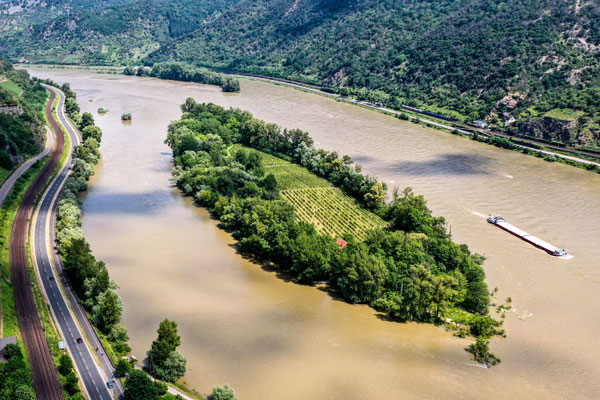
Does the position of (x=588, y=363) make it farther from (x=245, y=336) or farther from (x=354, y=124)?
(x=354, y=124)

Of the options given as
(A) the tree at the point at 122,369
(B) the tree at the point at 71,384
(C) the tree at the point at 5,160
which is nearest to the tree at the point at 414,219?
(A) the tree at the point at 122,369

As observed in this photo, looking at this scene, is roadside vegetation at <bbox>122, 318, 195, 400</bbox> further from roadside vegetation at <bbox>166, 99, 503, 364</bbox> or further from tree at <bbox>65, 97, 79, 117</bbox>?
tree at <bbox>65, 97, 79, 117</bbox>

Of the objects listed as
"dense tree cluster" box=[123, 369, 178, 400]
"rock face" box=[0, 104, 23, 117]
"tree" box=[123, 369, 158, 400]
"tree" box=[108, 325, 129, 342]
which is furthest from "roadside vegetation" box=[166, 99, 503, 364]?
"rock face" box=[0, 104, 23, 117]

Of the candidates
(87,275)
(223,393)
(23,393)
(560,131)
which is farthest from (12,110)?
(560,131)

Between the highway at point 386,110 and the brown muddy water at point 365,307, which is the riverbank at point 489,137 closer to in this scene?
the highway at point 386,110

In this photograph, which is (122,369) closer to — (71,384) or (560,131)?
(71,384)

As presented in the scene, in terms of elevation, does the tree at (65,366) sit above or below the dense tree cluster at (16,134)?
below
